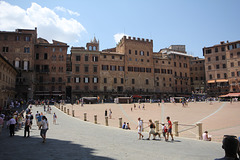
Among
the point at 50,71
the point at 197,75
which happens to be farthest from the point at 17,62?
the point at 197,75

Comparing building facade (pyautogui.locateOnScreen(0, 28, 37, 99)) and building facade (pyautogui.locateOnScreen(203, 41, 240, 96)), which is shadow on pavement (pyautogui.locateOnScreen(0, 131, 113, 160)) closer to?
building facade (pyautogui.locateOnScreen(0, 28, 37, 99))

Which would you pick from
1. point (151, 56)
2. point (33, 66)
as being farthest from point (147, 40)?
point (33, 66)

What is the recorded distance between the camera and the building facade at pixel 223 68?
57.8 meters

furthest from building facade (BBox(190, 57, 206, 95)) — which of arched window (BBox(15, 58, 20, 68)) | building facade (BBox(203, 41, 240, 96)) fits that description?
arched window (BBox(15, 58, 20, 68))

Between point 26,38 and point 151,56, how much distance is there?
3638 cm

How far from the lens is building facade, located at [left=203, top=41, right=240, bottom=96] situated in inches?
2276

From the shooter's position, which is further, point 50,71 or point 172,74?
point 172,74

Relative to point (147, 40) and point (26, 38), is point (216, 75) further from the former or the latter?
point (26, 38)

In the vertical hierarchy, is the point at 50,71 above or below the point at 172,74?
below

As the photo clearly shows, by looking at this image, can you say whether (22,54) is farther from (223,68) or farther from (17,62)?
(223,68)

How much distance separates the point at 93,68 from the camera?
55156mm

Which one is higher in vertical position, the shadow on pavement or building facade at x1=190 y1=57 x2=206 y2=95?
building facade at x1=190 y1=57 x2=206 y2=95

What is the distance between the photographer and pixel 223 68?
60625mm

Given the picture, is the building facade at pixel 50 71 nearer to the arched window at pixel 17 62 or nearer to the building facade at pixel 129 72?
the building facade at pixel 129 72
